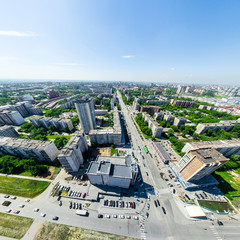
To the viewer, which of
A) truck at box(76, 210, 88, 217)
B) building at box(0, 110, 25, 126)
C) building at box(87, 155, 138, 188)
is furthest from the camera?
building at box(0, 110, 25, 126)

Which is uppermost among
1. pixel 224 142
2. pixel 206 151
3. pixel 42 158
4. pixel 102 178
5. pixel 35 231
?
pixel 206 151

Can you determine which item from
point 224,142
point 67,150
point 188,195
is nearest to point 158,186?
point 188,195

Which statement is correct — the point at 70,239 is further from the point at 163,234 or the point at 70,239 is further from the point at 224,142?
the point at 224,142

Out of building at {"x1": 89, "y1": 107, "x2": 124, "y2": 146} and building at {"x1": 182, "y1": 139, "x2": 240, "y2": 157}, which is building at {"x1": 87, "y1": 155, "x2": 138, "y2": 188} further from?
building at {"x1": 182, "y1": 139, "x2": 240, "y2": 157}

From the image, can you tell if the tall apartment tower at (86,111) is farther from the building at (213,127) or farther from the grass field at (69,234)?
the building at (213,127)

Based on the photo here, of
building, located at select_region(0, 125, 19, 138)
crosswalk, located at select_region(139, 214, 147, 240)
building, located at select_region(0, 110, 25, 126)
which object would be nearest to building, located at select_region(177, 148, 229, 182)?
crosswalk, located at select_region(139, 214, 147, 240)

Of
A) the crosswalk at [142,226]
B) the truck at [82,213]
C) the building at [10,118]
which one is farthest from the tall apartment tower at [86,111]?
the building at [10,118]
